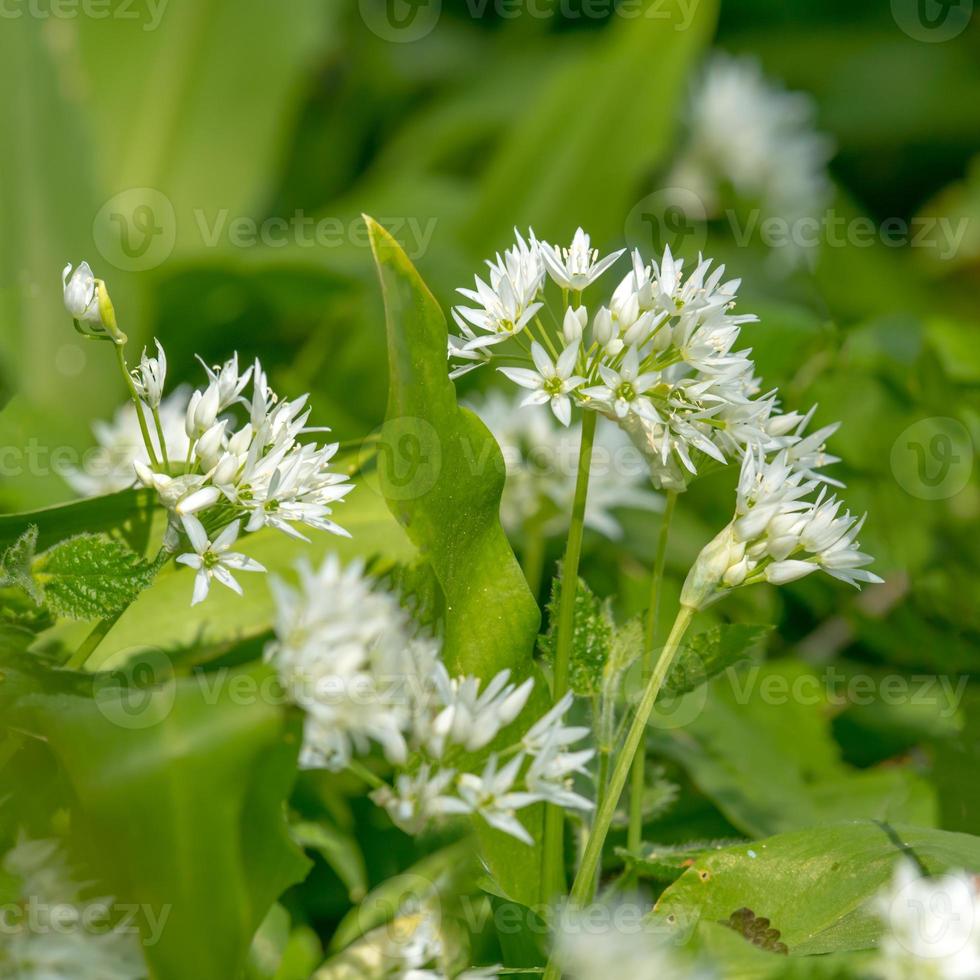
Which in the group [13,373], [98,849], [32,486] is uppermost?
[13,373]

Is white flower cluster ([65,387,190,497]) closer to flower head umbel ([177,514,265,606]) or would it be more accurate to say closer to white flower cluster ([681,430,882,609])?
flower head umbel ([177,514,265,606])

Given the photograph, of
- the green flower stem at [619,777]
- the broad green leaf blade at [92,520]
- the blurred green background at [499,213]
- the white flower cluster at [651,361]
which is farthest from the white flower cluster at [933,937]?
the broad green leaf blade at [92,520]

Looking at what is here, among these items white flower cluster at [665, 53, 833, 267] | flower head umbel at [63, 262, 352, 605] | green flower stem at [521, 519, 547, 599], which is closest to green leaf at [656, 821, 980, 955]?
flower head umbel at [63, 262, 352, 605]

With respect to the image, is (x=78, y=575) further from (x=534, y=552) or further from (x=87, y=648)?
(x=534, y=552)

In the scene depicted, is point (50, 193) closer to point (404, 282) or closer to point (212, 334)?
point (212, 334)

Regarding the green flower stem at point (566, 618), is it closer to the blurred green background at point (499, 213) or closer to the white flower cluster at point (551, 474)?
the blurred green background at point (499, 213)

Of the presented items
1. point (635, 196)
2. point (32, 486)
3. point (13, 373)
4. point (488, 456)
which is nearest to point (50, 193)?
point (13, 373)
